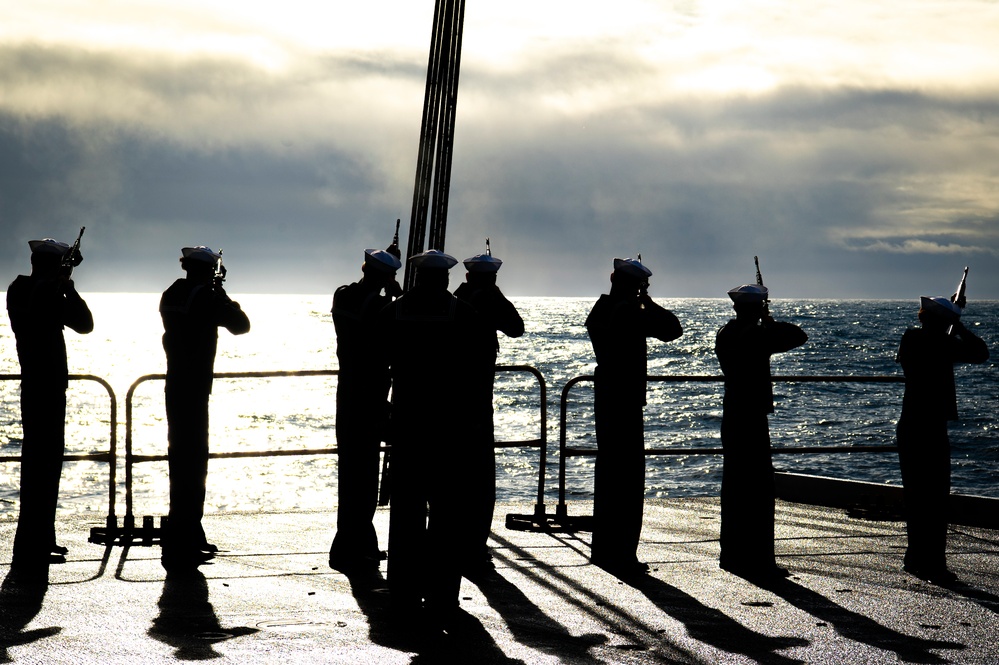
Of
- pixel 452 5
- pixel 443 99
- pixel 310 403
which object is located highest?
pixel 452 5

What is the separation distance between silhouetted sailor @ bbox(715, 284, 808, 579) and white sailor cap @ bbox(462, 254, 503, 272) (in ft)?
4.74

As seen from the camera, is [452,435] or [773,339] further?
[773,339]

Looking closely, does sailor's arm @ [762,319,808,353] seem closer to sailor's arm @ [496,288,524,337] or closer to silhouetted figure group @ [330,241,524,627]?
sailor's arm @ [496,288,524,337]

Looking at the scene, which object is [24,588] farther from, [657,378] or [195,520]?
[657,378]

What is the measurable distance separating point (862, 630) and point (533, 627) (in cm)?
161

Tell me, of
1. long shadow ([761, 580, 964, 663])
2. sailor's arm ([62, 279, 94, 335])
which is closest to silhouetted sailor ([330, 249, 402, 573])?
sailor's arm ([62, 279, 94, 335])

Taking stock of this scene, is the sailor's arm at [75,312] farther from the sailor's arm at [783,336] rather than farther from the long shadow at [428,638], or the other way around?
the sailor's arm at [783,336]

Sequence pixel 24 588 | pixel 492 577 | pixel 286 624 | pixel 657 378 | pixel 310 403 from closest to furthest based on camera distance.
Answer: pixel 286 624 → pixel 24 588 → pixel 492 577 → pixel 657 378 → pixel 310 403

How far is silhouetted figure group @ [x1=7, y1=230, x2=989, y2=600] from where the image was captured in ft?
24.2

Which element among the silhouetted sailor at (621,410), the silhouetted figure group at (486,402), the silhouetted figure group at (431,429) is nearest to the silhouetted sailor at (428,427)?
the silhouetted figure group at (431,429)

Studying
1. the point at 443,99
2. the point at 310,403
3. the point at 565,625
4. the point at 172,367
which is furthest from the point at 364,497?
the point at 310,403

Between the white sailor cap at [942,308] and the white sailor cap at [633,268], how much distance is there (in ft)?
5.50

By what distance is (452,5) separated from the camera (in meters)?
10.0

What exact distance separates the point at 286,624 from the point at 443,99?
5151mm
